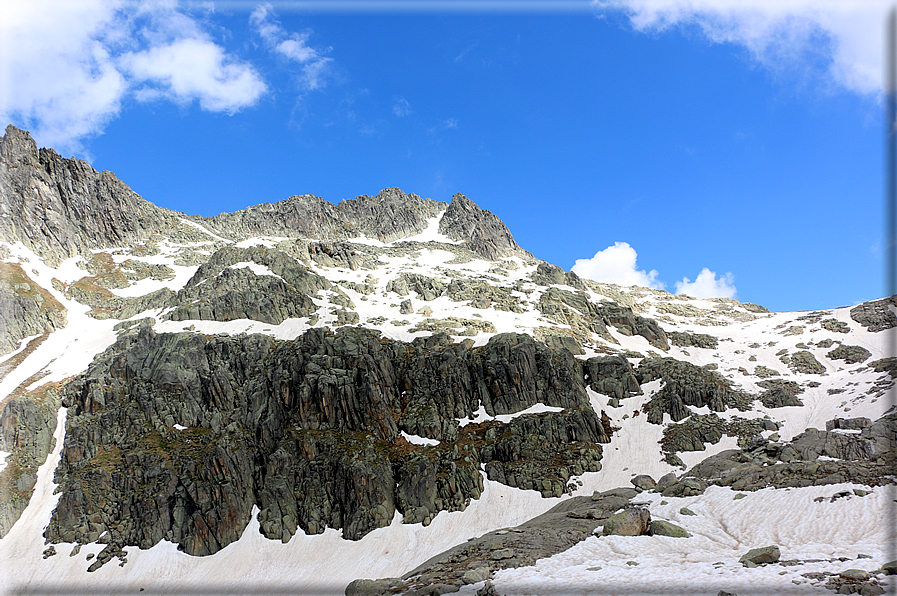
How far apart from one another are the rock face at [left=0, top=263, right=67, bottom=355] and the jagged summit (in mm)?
21014

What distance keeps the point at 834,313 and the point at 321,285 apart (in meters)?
119

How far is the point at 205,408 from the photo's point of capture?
66.6 m

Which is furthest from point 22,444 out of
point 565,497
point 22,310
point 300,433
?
point 565,497

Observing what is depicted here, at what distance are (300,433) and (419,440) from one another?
1658 centimetres

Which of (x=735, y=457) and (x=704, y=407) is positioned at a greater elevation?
(x=704, y=407)

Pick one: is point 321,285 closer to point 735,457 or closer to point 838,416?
point 735,457

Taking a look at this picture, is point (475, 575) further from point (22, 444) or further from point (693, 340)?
point (693, 340)

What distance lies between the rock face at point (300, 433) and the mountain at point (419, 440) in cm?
33

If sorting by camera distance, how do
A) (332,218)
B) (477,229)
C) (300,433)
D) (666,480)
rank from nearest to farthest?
(666,480) → (300,433) → (477,229) → (332,218)

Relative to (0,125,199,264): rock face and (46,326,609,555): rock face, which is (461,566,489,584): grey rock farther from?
(0,125,199,264): rock face

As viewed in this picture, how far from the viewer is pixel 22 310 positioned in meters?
87.3

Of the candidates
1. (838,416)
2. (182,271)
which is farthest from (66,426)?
(838,416)

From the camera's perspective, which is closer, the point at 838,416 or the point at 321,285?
the point at 838,416

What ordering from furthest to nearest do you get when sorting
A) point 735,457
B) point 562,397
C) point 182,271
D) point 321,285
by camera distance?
point 182,271
point 321,285
point 562,397
point 735,457
